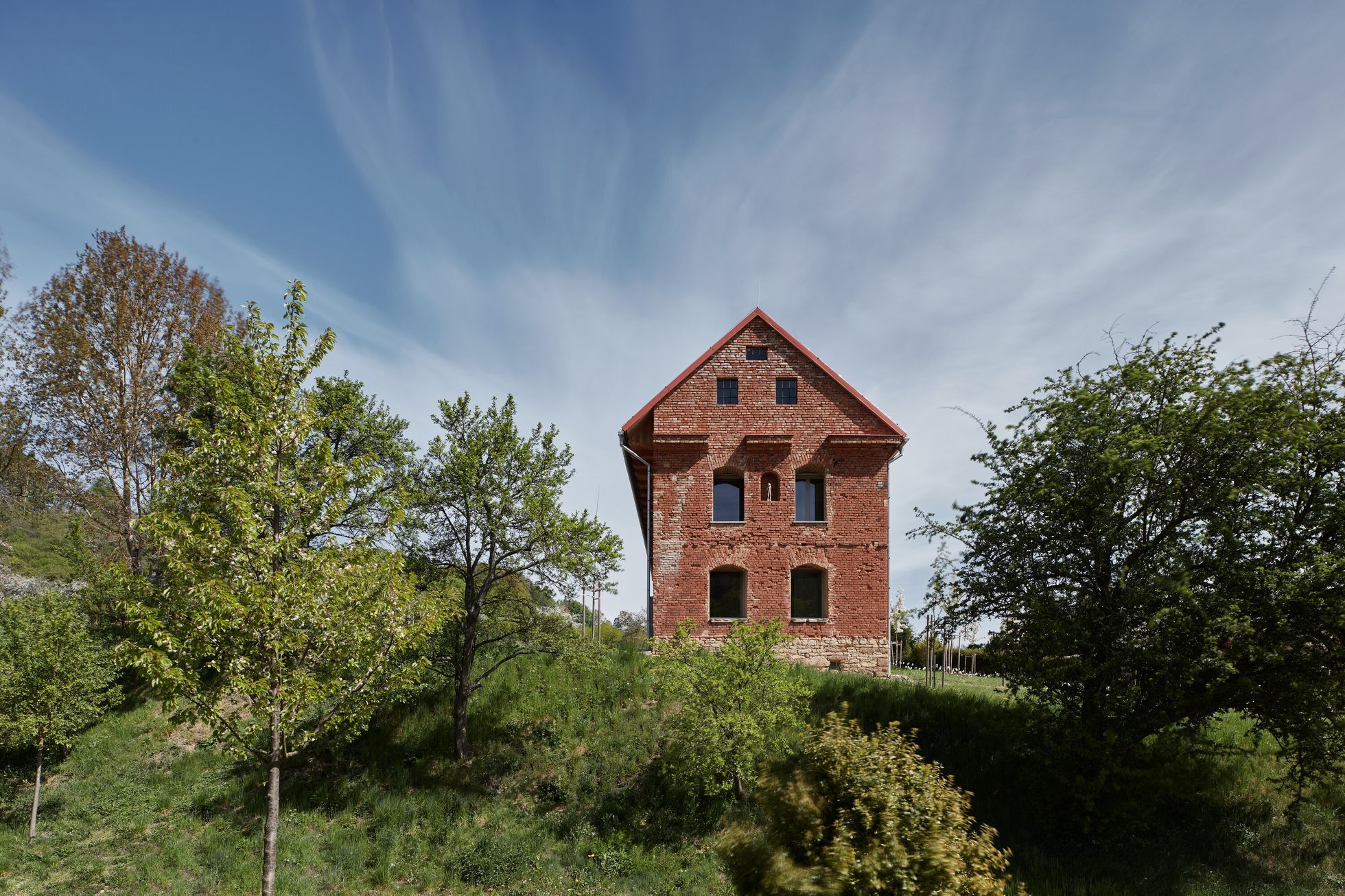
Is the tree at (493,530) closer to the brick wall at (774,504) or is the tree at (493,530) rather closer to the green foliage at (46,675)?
the brick wall at (774,504)

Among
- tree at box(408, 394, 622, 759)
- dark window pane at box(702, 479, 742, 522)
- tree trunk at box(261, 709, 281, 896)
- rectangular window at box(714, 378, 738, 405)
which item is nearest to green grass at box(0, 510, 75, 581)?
tree at box(408, 394, 622, 759)

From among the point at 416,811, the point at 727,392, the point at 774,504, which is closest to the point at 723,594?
the point at 774,504

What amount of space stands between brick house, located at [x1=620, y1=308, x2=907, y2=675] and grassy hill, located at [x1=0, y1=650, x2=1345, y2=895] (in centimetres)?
273

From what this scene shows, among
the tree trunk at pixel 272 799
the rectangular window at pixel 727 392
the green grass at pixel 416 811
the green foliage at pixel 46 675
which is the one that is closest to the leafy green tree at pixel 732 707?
the green grass at pixel 416 811

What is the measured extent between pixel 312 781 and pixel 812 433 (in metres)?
18.0

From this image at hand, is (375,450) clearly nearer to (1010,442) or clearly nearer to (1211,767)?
(1010,442)

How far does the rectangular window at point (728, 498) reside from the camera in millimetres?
21328

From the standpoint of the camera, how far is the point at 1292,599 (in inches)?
433

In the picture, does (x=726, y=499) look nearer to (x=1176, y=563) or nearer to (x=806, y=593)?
(x=806, y=593)

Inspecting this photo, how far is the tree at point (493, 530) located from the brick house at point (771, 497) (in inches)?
175

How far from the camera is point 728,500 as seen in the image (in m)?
21.4

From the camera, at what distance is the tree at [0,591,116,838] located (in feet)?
54.4

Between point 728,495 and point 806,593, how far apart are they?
4.22 m

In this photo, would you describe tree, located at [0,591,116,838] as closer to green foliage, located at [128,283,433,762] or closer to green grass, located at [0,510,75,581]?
green grass, located at [0,510,75,581]
